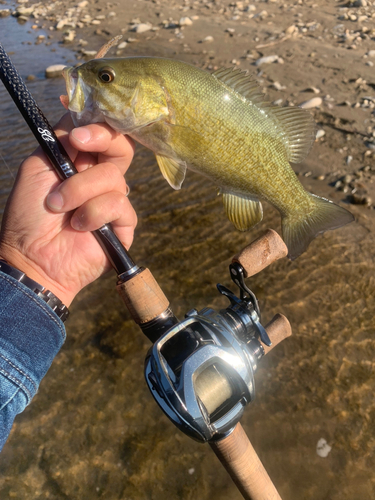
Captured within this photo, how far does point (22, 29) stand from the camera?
1216cm

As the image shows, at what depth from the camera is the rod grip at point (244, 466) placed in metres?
1.98

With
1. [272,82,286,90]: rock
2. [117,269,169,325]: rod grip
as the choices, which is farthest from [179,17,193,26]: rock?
[117,269,169,325]: rod grip

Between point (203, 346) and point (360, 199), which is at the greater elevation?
point (203, 346)

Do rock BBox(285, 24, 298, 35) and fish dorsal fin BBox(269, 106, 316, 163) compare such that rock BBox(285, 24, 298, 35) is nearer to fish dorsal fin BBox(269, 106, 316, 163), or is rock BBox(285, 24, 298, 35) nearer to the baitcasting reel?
fish dorsal fin BBox(269, 106, 316, 163)

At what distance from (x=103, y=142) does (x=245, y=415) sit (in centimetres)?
252

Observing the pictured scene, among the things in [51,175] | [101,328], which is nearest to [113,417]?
[101,328]

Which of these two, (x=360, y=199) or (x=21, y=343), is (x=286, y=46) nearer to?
(x=360, y=199)

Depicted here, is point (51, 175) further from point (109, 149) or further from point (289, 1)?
point (289, 1)

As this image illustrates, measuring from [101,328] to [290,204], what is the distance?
245cm

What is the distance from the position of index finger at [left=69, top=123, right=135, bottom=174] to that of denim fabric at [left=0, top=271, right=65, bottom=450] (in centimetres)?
76

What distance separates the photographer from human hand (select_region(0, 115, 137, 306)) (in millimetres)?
1950

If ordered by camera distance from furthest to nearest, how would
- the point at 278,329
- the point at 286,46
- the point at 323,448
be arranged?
1. the point at 286,46
2. the point at 323,448
3. the point at 278,329

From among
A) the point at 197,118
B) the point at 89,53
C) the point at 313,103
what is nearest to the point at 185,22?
the point at 89,53

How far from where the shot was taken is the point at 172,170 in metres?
2.12
